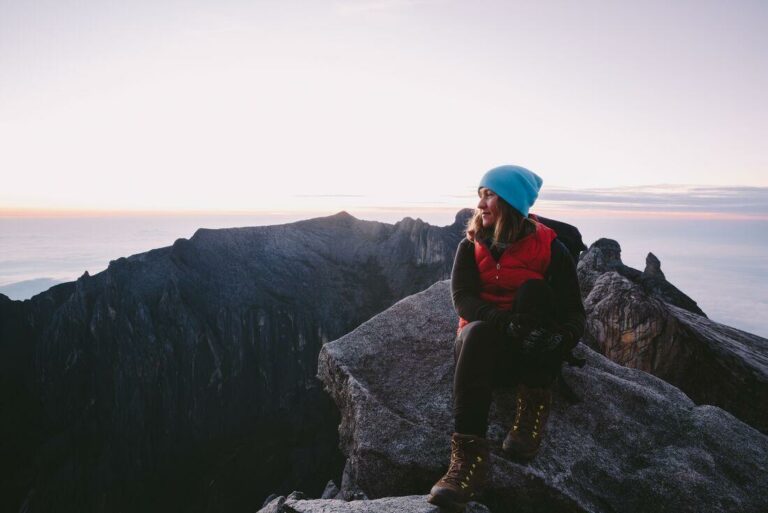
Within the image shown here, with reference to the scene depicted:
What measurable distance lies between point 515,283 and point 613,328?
7.94 metres

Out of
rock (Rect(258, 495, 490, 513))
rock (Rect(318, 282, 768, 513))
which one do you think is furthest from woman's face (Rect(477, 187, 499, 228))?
rock (Rect(258, 495, 490, 513))

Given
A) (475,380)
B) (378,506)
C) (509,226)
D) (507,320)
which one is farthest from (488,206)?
(378,506)

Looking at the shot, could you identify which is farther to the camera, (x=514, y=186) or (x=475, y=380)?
(x=514, y=186)

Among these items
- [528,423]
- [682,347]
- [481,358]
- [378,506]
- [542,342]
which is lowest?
[682,347]

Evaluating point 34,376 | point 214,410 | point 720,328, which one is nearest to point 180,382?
point 214,410

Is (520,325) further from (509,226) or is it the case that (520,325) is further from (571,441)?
(571,441)

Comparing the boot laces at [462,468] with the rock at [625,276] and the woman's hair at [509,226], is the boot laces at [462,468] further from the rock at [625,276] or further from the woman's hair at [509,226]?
the rock at [625,276]

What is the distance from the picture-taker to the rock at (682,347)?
8.59 metres

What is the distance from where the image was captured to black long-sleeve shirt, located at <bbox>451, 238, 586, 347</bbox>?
4.50m

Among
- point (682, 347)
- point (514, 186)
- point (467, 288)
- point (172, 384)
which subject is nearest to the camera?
point (514, 186)

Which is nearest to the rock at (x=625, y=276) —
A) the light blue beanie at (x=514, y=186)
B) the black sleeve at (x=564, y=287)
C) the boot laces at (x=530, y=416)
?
the black sleeve at (x=564, y=287)

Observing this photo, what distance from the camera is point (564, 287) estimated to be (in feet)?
15.6

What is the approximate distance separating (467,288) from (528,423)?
1759 millimetres

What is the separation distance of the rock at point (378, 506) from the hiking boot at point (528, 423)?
748mm
